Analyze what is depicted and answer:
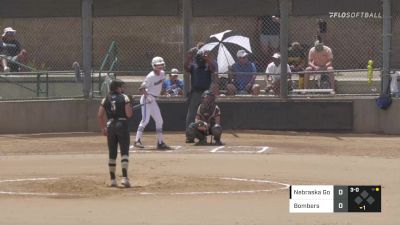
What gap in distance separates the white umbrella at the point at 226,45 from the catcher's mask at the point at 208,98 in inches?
118

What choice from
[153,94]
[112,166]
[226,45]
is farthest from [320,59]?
[112,166]

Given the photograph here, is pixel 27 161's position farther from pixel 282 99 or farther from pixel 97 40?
pixel 97 40

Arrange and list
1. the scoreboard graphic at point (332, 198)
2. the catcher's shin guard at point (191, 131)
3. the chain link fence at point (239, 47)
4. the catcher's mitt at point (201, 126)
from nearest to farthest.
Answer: the scoreboard graphic at point (332, 198)
the catcher's mitt at point (201, 126)
the catcher's shin guard at point (191, 131)
the chain link fence at point (239, 47)

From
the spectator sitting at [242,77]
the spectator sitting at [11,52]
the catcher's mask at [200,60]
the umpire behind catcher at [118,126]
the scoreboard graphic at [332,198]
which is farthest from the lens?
the spectator sitting at [11,52]

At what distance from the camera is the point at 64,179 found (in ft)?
48.4

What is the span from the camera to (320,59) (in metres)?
22.0

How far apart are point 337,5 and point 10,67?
7.76m

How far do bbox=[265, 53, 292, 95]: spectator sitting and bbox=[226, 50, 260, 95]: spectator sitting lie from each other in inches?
12.5

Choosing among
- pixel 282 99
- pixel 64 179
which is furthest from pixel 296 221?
pixel 282 99

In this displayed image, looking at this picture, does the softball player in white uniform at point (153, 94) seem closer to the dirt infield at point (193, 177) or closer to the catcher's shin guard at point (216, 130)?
the dirt infield at point (193, 177)

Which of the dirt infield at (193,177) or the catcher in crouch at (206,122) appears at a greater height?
the catcher in crouch at (206,122)

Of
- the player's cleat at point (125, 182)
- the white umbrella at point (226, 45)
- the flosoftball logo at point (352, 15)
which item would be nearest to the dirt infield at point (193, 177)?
the player's cleat at point (125, 182)

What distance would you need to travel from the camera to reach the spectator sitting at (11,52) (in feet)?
75.3

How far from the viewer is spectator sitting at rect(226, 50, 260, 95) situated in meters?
21.8
